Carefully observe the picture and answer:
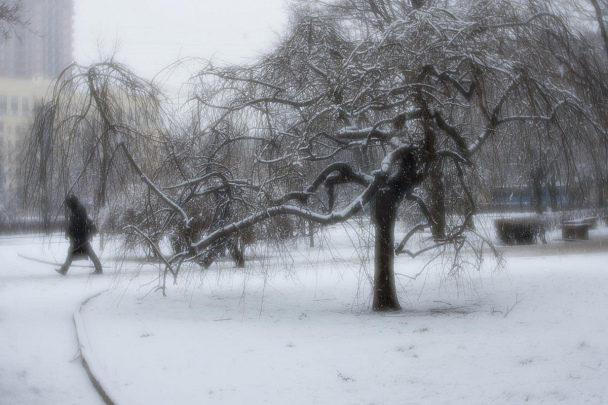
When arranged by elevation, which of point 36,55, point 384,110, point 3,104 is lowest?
point 384,110

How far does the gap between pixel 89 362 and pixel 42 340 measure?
7.01 ft

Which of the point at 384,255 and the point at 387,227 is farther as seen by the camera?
the point at 384,255

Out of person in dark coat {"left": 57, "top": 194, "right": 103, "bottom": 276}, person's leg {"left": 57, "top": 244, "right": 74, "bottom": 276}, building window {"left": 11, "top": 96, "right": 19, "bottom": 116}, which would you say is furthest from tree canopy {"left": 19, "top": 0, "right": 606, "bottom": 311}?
person's leg {"left": 57, "top": 244, "right": 74, "bottom": 276}

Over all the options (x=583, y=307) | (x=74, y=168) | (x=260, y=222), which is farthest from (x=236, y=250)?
(x=583, y=307)

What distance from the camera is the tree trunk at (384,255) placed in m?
10.4

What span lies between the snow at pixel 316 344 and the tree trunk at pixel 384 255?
38 cm

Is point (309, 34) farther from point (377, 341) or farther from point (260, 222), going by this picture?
point (377, 341)

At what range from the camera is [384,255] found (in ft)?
34.9

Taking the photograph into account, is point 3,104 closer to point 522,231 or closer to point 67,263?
point 67,263

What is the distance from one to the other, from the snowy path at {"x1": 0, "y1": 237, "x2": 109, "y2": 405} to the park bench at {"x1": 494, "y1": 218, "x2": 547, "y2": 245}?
1360 centimetres

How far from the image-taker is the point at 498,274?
46.4 feet

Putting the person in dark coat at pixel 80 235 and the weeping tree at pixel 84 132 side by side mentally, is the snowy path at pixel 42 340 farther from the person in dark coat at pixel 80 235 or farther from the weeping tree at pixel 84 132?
the weeping tree at pixel 84 132

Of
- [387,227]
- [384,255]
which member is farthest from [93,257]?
[387,227]

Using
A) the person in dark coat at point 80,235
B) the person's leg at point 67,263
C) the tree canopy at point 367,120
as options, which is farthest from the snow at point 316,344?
the person's leg at point 67,263
